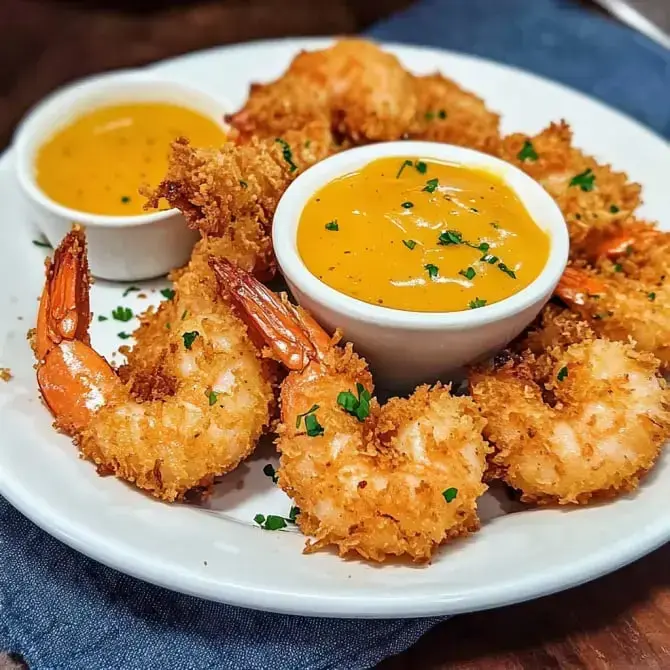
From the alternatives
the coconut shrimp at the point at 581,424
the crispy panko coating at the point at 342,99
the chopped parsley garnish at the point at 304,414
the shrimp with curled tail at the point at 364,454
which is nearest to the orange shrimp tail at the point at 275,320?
the shrimp with curled tail at the point at 364,454

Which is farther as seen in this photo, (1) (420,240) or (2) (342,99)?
(2) (342,99)

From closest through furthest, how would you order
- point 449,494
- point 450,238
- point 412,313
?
point 449,494, point 412,313, point 450,238

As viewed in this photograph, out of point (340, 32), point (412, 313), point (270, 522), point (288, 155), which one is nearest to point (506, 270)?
point (412, 313)

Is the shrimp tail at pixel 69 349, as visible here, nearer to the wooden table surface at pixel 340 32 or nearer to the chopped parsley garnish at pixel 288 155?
the chopped parsley garnish at pixel 288 155

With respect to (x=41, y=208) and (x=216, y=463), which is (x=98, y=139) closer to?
(x=41, y=208)

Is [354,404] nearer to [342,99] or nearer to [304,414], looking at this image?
[304,414]

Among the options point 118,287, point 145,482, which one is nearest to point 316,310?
point 145,482
